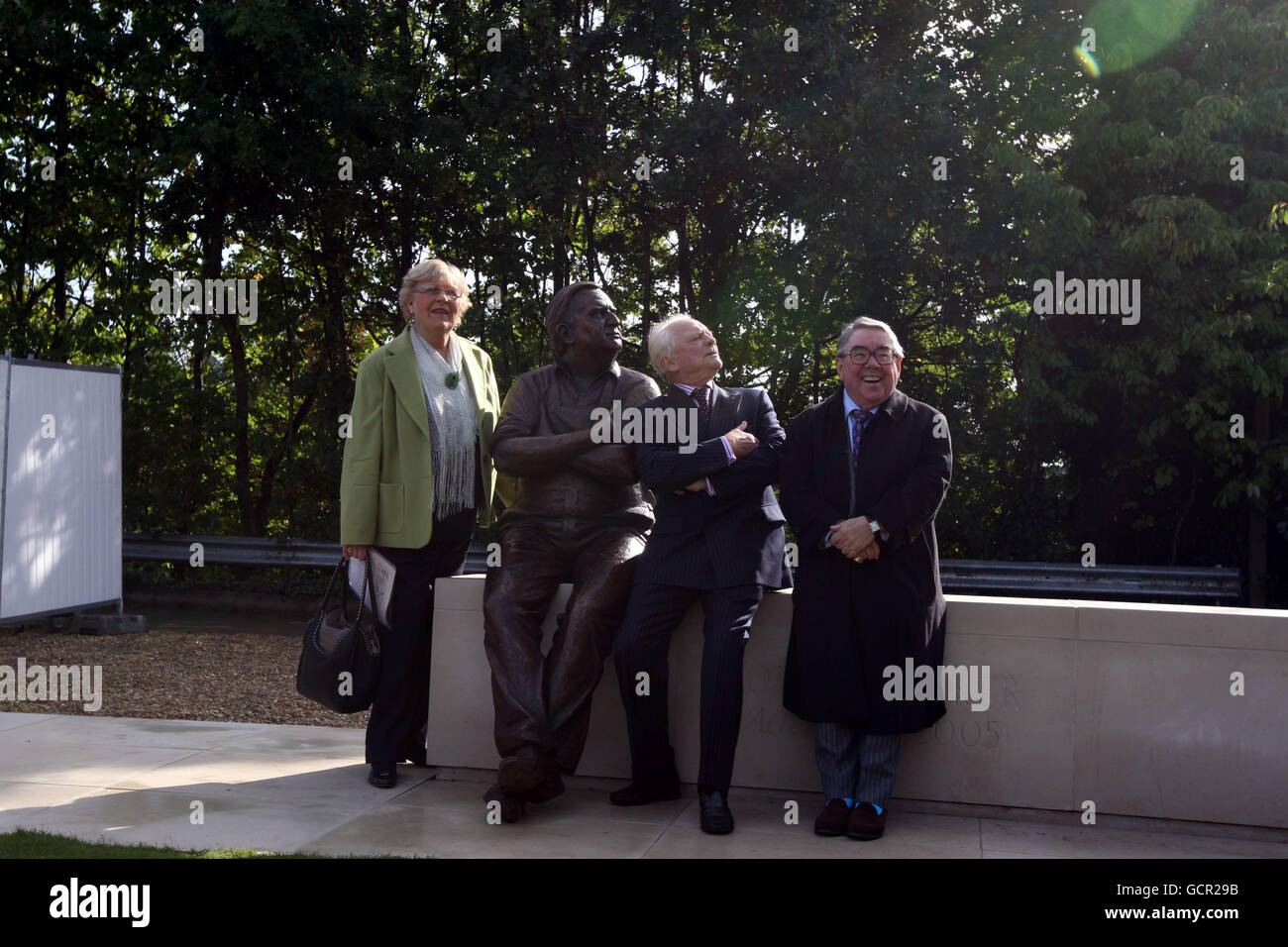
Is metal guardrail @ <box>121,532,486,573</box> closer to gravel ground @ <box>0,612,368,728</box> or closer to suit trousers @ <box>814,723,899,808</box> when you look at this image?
gravel ground @ <box>0,612,368,728</box>

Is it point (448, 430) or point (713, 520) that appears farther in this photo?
point (448, 430)

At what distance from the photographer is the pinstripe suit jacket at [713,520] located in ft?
15.5

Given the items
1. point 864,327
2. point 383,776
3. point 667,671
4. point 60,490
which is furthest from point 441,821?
point 60,490

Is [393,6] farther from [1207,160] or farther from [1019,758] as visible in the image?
[1019,758]

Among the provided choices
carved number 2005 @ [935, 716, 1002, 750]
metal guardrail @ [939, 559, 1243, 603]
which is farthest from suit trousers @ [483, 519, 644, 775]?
metal guardrail @ [939, 559, 1243, 603]

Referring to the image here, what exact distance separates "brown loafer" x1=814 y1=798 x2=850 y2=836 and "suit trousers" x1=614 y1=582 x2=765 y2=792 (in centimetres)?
36

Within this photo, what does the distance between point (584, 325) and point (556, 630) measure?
122 cm

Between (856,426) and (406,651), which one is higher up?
(856,426)

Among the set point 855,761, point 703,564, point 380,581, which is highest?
point 703,564

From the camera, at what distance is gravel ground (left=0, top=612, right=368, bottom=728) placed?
7230mm

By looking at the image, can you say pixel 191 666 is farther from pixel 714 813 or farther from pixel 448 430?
pixel 714 813

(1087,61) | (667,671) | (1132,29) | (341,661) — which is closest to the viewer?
(667,671)

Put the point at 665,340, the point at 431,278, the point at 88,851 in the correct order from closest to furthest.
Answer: the point at 88,851 < the point at 665,340 < the point at 431,278

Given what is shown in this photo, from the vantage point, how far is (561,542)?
16.6ft
